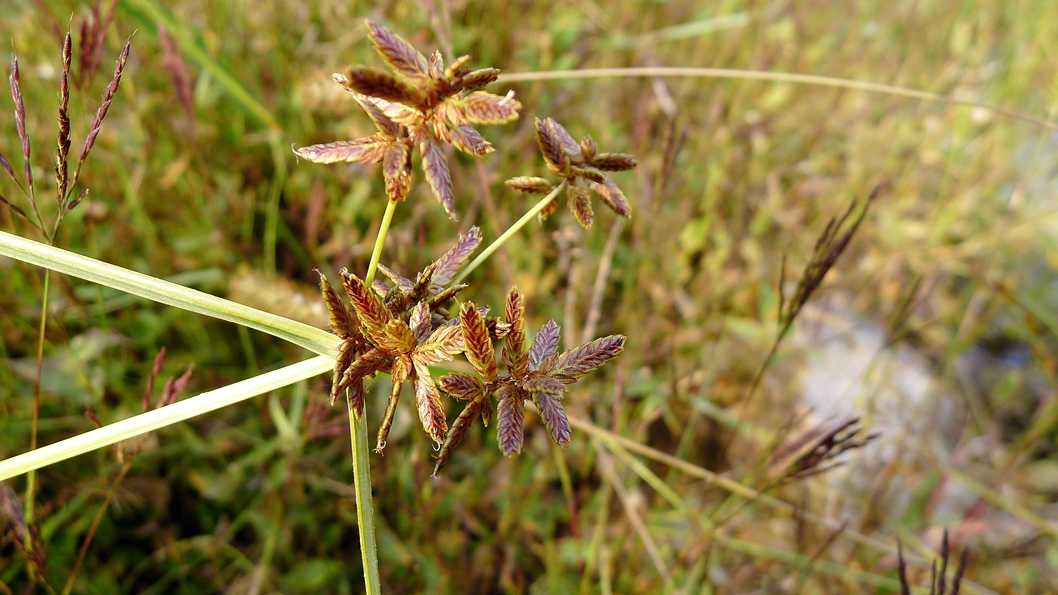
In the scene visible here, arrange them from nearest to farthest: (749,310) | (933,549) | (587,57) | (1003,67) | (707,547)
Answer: (707,547)
(933,549)
(749,310)
(587,57)
(1003,67)

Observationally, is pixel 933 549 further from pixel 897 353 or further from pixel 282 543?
pixel 282 543

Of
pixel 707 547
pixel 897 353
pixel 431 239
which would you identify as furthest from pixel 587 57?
pixel 707 547

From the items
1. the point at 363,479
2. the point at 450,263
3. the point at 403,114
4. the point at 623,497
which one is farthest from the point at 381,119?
the point at 623,497

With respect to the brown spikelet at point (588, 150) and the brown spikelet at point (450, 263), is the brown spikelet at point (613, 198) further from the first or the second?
the brown spikelet at point (450, 263)

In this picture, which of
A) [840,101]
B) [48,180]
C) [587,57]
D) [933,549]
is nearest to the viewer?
[48,180]

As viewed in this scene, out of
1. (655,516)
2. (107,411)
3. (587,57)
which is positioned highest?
(587,57)

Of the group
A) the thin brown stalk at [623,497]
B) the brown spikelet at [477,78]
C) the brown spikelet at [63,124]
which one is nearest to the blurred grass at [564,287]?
the thin brown stalk at [623,497]

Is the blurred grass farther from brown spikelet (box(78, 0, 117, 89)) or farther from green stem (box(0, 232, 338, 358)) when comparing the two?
green stem (box(0, 232, 338, 358))
